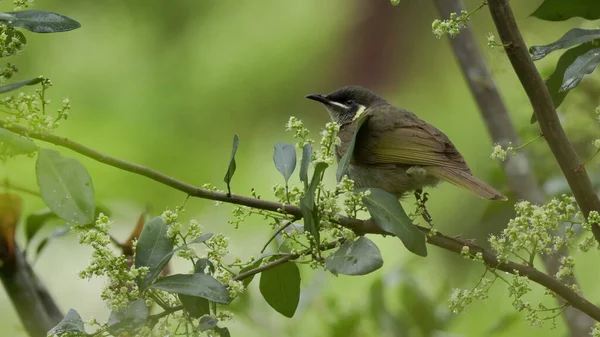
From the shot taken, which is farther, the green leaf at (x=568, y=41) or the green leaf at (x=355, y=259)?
the green leaf at (x=568, y=41)

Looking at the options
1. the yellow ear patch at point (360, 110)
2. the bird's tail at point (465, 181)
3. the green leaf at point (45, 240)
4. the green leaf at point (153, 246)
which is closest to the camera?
the green leaf at point (153, 246)

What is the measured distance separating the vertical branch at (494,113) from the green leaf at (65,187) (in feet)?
7.80

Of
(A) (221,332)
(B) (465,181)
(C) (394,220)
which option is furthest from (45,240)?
(B) (465,181)

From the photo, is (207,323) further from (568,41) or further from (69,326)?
(568,41)

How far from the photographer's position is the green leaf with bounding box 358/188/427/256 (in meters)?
2.01

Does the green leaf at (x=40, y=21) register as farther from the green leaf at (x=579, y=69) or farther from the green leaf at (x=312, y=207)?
the green leaf at (x=579, y=69)

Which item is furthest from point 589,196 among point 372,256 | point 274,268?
point 274,268

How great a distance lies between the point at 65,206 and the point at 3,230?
0.91 metres

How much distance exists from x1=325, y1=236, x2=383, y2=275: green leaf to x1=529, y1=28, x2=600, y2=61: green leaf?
734 millimetres

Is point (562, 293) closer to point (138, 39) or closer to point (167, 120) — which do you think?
point (167, 120)

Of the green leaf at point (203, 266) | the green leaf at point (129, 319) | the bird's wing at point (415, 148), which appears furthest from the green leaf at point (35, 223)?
the bird's wing at point (415, 148)

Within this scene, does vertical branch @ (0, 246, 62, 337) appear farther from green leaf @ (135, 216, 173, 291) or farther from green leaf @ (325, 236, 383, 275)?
green leaf @ (325, 236, 383, 275)

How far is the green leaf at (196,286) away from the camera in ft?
5.85

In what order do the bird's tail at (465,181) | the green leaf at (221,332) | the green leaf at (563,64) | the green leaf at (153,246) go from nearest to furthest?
the green leaf at (221,332), the green leaf at (153,246), the green leaf at (563,64), the bird's tail at (465,181)
